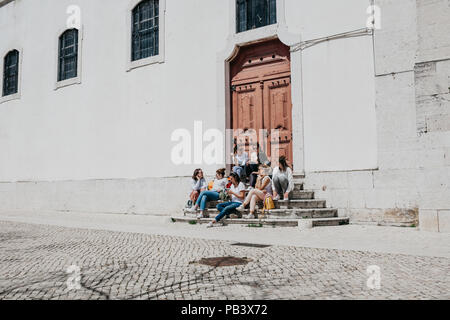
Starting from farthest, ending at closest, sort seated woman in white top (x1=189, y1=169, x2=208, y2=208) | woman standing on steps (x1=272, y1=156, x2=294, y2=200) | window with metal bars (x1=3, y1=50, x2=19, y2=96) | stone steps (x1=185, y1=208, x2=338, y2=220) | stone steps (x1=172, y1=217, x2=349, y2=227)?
1. window with metal bars (x1=3, y1=50, x2=19, y2=96)
2. seated woman in white top (x1=189, y1=169, x2=208, y2=208)
3. woman standing on steps (x1=272, y1=156, x2=294, y2=200)
4. stone steps (x1=185, y1=208, x2=338, y2=220)
5. stone steps (x1=172, y1=217, x2=349, y2=227)

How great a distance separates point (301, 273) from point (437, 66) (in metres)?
5.54

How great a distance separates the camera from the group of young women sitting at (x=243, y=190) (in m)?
9.40

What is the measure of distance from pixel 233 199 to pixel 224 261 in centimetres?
470

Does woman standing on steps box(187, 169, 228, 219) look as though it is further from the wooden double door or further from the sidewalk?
the wooden double door

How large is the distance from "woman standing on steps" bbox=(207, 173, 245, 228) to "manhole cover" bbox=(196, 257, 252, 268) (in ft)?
12.3

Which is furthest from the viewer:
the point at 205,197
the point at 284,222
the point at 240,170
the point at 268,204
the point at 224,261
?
the point at 240,170

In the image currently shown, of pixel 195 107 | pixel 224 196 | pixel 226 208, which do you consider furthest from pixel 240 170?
pixel 195 107

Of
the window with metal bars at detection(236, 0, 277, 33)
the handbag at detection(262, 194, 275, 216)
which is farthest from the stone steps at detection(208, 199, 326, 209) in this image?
the window with metal bars at detection(236, 0, 277, 33)

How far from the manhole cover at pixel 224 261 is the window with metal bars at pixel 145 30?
927 cm

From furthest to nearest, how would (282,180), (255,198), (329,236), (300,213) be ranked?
(282,180) < (255,198) < (300,213) < (329,236)

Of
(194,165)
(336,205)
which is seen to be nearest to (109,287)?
(336,205)

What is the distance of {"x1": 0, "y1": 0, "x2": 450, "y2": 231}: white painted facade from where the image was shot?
8875 millimetres

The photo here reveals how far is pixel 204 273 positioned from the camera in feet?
14.9

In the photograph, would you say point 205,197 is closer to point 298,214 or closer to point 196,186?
point 196,186
